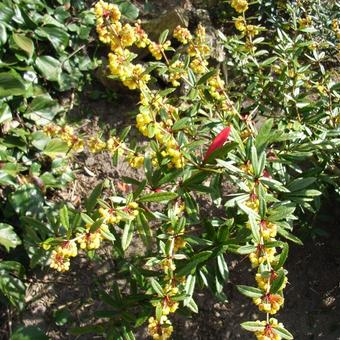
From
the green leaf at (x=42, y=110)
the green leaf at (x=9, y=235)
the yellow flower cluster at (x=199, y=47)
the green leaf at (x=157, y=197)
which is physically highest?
the yellow flower cluster at (x=199, y=47)

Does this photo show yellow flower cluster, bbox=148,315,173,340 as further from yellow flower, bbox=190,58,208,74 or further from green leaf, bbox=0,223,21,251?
green leaf, bbox=0,223,21,251

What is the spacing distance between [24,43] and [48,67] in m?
0.29

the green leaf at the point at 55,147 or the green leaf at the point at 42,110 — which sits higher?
the green leaf at the point at 42,110

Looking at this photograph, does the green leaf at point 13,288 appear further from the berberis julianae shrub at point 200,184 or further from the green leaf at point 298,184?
the green leaf at point 298,184

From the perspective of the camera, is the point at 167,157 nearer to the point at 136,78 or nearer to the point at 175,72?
the point at 136,78

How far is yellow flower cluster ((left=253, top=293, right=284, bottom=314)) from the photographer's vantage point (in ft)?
4.62

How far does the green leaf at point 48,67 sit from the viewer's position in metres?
3.09

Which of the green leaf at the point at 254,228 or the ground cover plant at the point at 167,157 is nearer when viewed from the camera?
the green leaf at the point at 254,228

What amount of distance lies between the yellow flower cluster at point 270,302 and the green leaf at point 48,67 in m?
2.26

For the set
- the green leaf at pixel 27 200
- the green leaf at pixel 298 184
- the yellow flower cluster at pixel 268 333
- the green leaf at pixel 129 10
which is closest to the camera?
the yellow flower cluster at pixel 268 333

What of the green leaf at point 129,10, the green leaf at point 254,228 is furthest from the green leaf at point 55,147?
the green leaf at point 254,228

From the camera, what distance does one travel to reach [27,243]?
259 centimetres

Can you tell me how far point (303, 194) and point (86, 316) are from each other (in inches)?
56.9

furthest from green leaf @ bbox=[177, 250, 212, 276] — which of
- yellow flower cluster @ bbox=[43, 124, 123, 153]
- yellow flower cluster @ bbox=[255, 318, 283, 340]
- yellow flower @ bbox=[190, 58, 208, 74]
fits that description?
yellow flower @ bbox=[190, 58, 208, 74]
